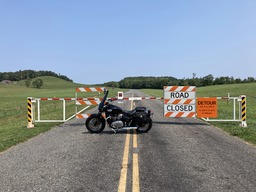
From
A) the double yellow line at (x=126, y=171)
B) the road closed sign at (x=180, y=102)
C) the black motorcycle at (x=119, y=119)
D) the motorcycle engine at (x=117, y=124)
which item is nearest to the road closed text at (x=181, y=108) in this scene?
the road closed sign at (x=180, y=102)

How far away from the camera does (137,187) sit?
4.93 m

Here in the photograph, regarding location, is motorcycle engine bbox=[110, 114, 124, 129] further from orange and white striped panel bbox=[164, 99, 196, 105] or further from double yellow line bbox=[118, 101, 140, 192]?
orange and white striped panel bbox=[164, 99, 196, 105]

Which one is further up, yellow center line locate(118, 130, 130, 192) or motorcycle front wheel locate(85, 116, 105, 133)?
motorcycle front wheel locate(85, 116, 105, 133)

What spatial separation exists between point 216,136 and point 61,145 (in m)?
5.59

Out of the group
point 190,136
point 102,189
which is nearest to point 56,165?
point 102,189

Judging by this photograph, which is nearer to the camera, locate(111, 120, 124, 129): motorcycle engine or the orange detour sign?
locate(111, 120, 124, 129): motorcycle engine

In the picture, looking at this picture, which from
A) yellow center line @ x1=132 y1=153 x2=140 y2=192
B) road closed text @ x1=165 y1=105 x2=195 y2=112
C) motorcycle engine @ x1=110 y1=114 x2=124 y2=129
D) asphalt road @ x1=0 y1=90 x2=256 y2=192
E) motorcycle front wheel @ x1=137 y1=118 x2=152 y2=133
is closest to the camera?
yellow center line @ x1=132 y1=153 x2=140 y2=192

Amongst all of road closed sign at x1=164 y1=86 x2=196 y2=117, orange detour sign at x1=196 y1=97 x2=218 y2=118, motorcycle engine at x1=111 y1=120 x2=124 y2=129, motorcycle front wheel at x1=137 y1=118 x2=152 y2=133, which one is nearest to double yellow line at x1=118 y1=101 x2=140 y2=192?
motorcycle engine at x1=111 y1=120 x2=124 y2=129

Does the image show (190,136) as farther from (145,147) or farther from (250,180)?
(250,180)

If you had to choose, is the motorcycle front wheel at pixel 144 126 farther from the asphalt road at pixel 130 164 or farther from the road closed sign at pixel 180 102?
the road closed sign at pixel 180 102

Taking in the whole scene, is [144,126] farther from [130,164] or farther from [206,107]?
[130,164]

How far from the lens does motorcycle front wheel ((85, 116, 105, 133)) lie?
1106cm

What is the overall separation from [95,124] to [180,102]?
473 cm

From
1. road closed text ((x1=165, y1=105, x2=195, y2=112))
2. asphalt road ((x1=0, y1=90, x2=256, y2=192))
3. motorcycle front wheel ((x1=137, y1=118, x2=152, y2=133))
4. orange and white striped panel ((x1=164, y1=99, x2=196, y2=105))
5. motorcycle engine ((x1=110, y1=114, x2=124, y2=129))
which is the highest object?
orange and white striped panel ((x1=164, y1=99, x2=196, y2=105))
